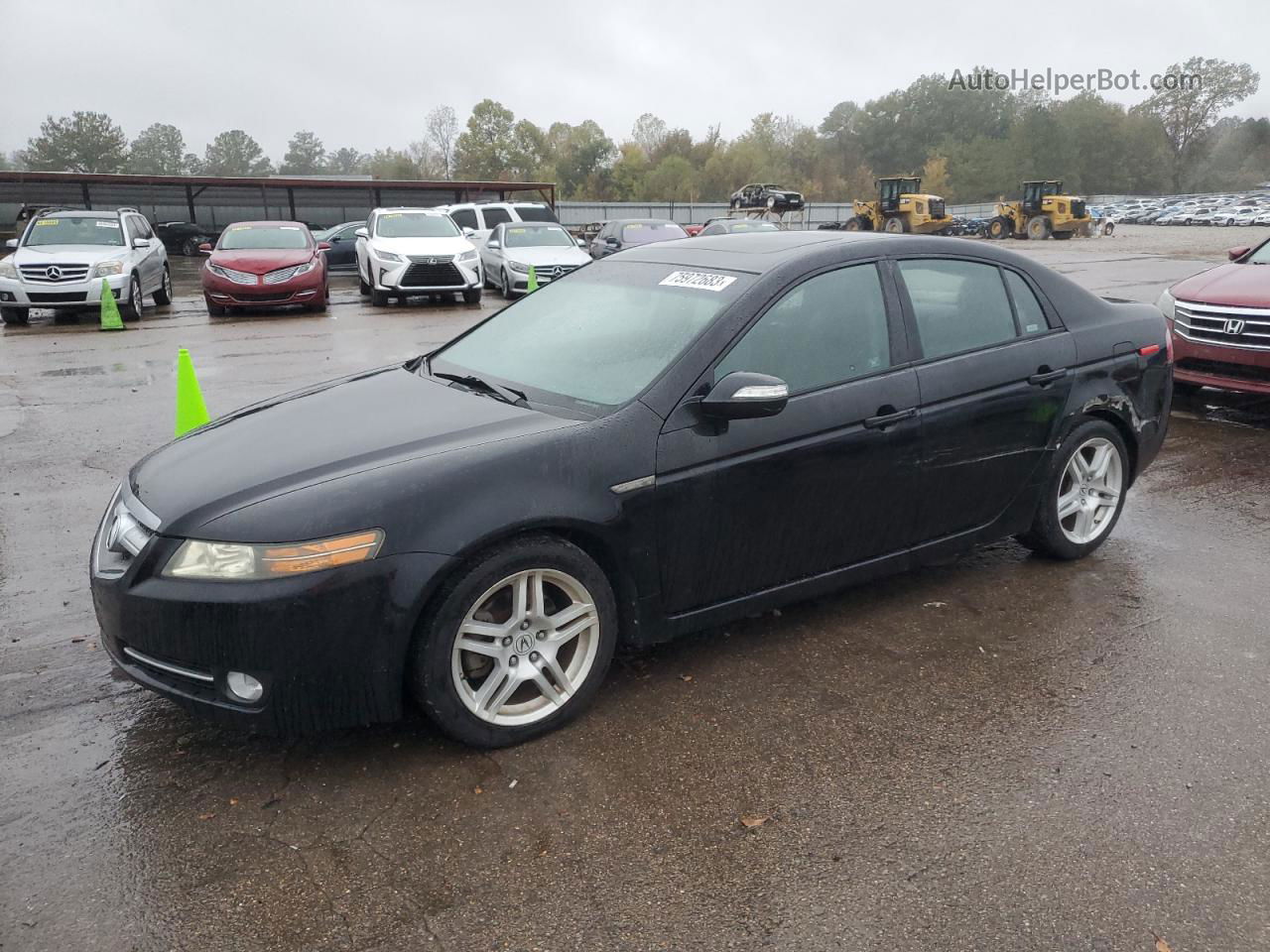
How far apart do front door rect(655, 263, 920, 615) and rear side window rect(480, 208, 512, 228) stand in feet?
67.4

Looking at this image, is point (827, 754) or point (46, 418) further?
point (46, 418)

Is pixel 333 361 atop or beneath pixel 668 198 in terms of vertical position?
beneath

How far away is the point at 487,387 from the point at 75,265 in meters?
13.2

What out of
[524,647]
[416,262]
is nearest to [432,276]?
[416,262]

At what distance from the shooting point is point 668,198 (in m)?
85.2

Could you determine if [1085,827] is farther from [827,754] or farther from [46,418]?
[46,418]

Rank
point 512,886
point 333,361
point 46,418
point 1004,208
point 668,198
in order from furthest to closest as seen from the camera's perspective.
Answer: point 668,198 < point 1004,208 < point 333,361 < point 46,418 < point 512,886

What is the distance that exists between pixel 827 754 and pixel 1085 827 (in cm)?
78

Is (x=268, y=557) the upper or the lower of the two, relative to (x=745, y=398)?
lower

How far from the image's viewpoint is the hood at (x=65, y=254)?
47.4 ft

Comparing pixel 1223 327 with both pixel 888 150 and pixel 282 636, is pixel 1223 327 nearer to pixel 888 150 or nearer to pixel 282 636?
pixel 282 636

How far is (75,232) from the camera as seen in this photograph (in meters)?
15.3

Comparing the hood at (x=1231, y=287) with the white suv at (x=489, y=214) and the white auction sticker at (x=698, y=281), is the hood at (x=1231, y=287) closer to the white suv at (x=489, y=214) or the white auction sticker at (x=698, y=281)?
the white auction sticker at (x=698, y=281)

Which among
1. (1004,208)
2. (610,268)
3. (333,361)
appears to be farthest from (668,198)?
(610,268)
